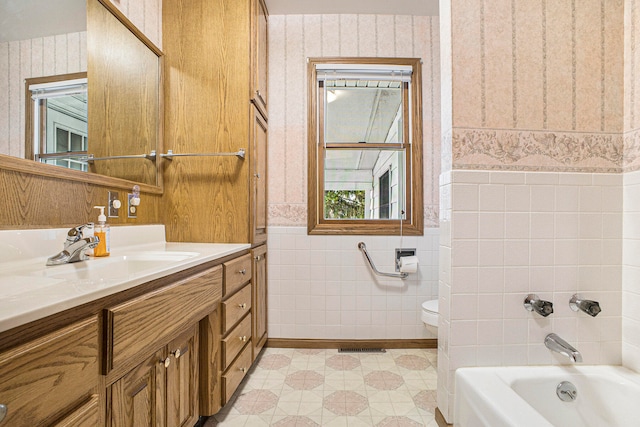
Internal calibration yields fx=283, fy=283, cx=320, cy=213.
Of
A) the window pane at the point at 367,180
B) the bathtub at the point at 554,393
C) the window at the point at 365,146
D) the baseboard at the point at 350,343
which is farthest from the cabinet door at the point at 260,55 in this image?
the bathtub at the point at 554,393

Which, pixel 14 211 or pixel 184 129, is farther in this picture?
pixel 184 129

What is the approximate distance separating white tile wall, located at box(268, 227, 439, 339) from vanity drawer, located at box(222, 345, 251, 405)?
55 centimetres

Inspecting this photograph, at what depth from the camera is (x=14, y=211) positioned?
0.97m

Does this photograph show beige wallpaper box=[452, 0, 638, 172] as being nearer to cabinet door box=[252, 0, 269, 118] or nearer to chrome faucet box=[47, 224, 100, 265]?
cabinet door box=[252, 0, 269, 118]

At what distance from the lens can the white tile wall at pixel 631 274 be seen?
45.6 inches

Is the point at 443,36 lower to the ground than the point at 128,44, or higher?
lower

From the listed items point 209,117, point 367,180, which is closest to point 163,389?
point 209,117

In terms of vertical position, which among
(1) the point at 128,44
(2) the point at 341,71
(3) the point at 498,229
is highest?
(2) the point at 341,71

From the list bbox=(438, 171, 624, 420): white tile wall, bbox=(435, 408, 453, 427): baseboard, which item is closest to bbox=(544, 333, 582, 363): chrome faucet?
bbox=(438, 171, 624, 420): white tile wall

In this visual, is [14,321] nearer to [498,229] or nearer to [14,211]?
[14,211]

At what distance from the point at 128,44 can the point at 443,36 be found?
5.23 ft

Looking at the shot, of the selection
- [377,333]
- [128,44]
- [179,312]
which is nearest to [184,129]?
[128,44]

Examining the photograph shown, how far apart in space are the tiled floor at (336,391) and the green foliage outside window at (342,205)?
3.35 feet

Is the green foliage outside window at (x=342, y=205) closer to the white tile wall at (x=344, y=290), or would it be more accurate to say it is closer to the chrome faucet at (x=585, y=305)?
the white tile wall at (x=344, y=290)
